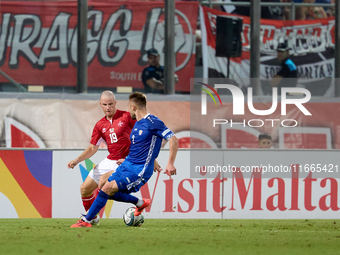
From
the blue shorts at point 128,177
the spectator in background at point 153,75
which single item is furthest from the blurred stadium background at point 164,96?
the blue shorts at point 128,177

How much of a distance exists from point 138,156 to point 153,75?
5.09 meters

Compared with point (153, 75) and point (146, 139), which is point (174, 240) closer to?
point (146, 139)

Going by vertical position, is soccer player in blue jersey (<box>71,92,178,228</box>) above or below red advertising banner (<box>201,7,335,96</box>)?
below

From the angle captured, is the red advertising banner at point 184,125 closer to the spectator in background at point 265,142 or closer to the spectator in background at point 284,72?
the spectator in background at point 265,142

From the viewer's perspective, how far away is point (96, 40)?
12781mm

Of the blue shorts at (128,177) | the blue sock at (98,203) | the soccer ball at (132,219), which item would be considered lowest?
the soccer ball at (132,219)

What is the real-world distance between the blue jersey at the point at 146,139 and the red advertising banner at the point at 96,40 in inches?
195

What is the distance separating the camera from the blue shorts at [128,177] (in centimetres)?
746

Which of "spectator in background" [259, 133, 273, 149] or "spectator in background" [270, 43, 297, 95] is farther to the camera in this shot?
"spectator in background" [270, 43, 297, 95]

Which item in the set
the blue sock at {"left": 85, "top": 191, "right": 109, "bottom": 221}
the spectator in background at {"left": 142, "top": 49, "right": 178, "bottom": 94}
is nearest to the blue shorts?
the blue sock at {"left": 85, "top": 191, "right": 109, "bottom": 221}

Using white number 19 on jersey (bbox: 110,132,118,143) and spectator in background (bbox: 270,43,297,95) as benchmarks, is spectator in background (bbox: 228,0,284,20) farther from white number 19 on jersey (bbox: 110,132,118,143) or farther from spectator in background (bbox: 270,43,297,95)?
white number 19 on jersey (bbox: 110,132,118,143)

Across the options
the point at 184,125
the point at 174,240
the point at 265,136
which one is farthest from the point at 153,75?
the point at 174,240

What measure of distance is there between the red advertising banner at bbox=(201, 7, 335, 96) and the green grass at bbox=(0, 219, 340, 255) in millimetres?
4998

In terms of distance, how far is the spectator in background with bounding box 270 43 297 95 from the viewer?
41.0 ft
